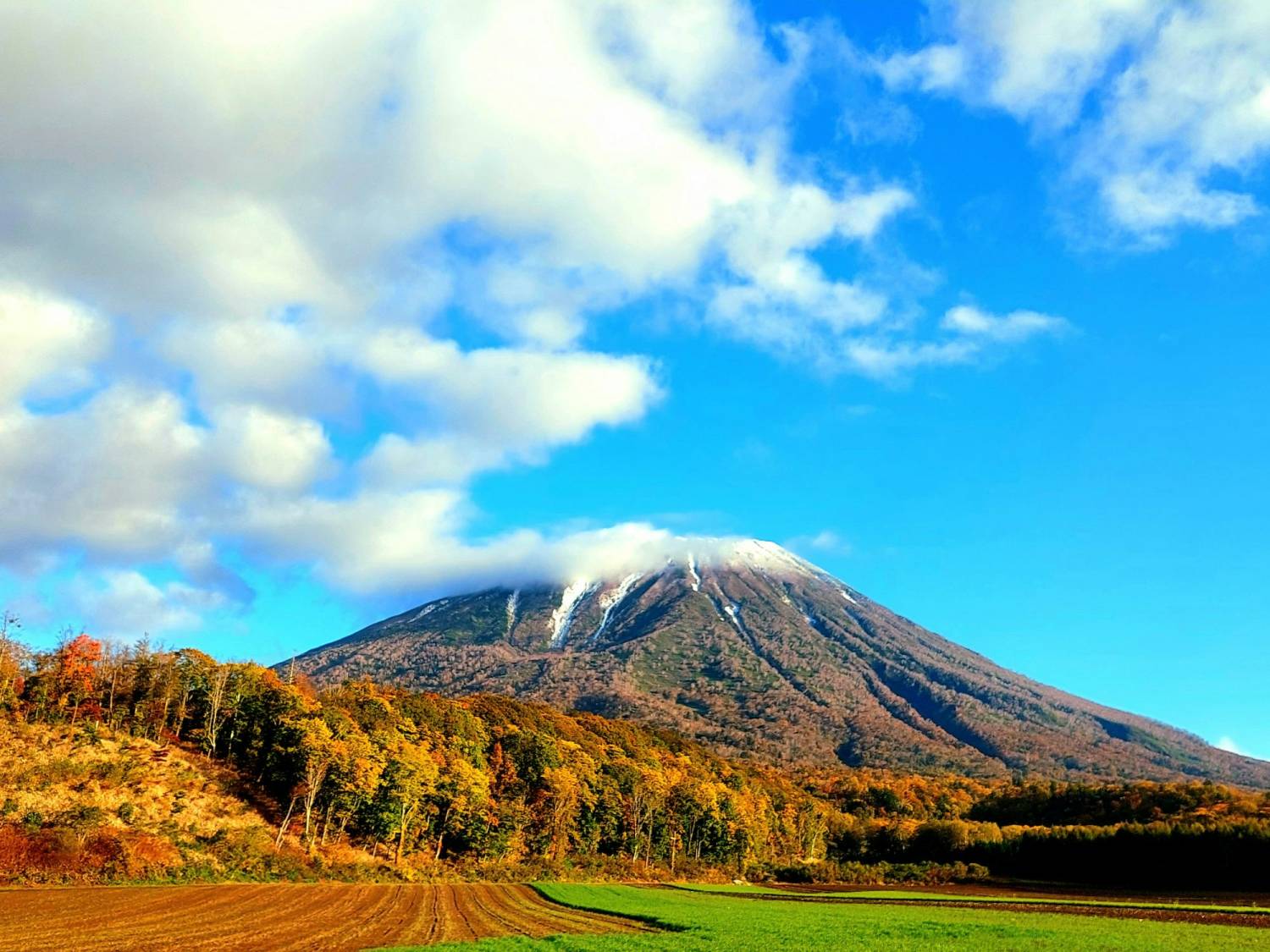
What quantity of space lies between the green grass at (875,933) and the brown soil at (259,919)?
4.70 meters

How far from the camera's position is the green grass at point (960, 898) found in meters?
52.3

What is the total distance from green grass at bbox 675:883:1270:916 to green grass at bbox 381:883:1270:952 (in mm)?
11192

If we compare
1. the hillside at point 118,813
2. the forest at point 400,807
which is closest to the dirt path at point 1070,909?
the forest at point 400,807

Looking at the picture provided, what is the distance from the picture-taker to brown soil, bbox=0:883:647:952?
31766mm

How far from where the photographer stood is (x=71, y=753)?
232 ft

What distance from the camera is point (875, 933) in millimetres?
36094

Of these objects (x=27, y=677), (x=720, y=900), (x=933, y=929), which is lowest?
(x=720, y=900)

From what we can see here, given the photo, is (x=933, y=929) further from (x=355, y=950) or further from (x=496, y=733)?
(x=496, y=733)

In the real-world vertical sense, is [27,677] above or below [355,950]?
above

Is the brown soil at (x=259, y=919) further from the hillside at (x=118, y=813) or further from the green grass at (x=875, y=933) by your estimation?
the hillside at (x=118, y=813)

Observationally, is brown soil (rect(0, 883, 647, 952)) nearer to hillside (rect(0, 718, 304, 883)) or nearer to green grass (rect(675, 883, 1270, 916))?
hillside (rect(0, 718, 304, 883))

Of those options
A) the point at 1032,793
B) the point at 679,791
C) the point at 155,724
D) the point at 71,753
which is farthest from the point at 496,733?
the point at 1032,793

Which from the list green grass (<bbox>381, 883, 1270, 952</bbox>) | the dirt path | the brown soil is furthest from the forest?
green grass (<bbox>381, 883, 1270, 952</bbox>)

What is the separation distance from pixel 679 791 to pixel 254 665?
5883 cm
